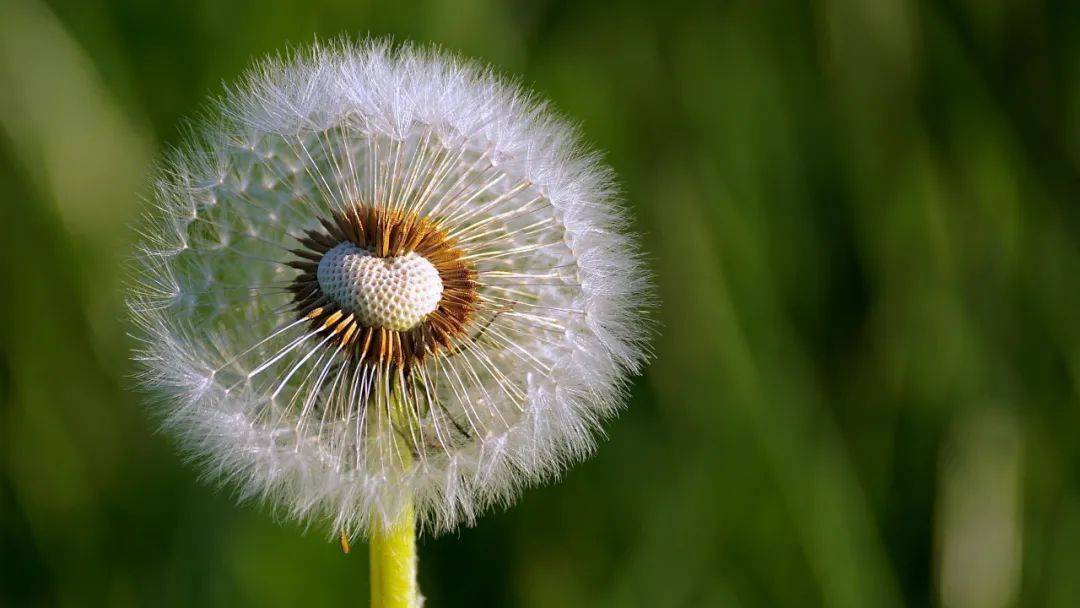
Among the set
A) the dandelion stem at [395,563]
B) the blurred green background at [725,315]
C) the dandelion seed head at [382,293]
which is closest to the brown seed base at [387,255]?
the dandelion seed head at [382,293]

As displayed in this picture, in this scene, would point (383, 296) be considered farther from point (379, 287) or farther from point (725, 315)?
point (725, 315)

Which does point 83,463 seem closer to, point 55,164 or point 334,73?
point 55,164

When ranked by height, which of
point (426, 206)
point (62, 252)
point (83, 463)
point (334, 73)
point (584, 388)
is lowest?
point (584, 388)

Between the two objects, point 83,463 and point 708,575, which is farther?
point 83,463

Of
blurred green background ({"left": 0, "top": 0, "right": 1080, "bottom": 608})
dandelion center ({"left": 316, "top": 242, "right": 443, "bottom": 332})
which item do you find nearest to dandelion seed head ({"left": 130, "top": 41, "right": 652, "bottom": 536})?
dandelion center ({"left": 316, "top": 242, "right": 443, "bottom": 332})

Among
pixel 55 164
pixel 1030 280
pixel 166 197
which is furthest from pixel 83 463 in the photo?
pixel 1030 280


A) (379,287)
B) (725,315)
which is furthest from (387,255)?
(725,315)
